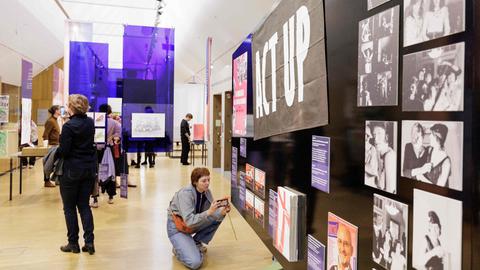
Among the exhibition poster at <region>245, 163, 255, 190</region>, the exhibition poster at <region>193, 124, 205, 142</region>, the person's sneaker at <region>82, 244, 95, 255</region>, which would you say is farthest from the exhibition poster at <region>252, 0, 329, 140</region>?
the exhibition poster at <region>193, 124, 205, 142</region>

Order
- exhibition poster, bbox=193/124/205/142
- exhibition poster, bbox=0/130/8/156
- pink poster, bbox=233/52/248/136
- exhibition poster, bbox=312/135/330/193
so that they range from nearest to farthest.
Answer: exhibition poster, bbox=312/135/330/193 → pink poster, bbox=233/52/248/136 → exhibition poster, bbox=0/130/8/156 → exhibition poster, bbox=193/124/205/142

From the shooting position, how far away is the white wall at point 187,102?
13.9 metres

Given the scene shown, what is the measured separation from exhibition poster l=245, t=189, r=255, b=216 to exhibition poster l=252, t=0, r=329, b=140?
525mm

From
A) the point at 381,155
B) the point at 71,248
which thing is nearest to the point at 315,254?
the point at 381,155

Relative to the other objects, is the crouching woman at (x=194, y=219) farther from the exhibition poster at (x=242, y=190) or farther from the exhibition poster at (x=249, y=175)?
the exhibition poster at (x=249, y=175)

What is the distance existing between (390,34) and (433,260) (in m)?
0.65

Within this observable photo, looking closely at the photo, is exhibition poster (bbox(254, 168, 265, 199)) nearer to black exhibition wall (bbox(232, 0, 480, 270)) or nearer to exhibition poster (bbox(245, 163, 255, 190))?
exhibition poster (bbox(245, 163, 255, 190))

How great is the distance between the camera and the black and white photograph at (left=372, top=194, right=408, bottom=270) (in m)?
1.08

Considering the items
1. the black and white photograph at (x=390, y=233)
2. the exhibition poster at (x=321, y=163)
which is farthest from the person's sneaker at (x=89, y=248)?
the black and white photograph at (x=390, y=233)

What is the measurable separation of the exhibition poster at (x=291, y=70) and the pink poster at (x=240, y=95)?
0.43m

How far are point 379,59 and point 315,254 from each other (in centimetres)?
93

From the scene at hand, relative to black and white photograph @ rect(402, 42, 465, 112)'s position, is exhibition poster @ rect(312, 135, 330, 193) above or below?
below

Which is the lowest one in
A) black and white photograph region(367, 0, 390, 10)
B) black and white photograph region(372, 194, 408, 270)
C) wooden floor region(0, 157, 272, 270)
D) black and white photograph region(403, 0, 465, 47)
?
wooden floor region(0, 157, 272, 270)

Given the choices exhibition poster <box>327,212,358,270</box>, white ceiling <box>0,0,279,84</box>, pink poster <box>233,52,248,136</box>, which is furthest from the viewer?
white ceiling <box>0,0,279,84</box>
